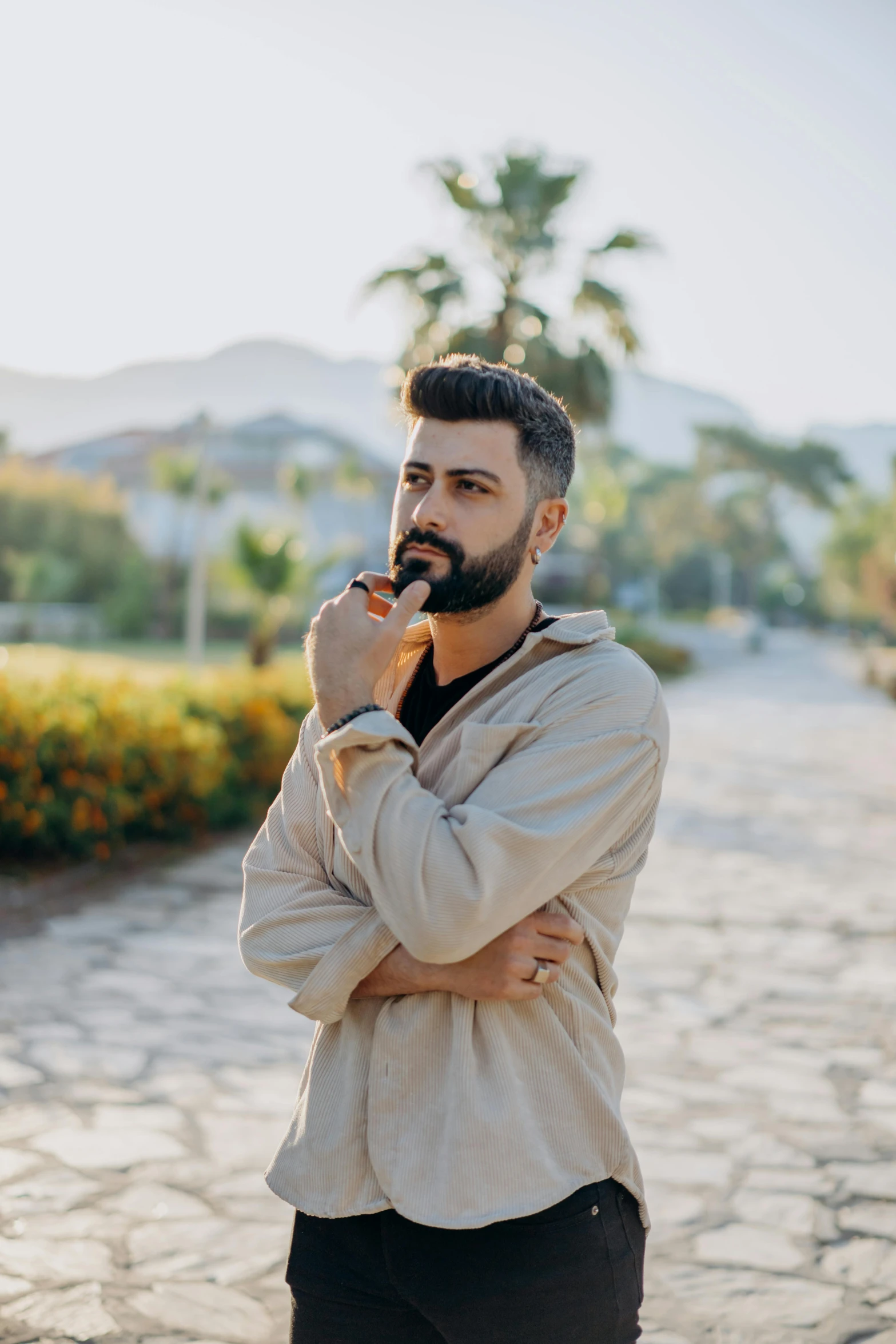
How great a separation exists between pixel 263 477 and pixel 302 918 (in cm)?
5355

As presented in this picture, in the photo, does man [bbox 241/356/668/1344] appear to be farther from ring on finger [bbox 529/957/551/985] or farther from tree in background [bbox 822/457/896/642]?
tree in background [bbox 822/457/896/642]

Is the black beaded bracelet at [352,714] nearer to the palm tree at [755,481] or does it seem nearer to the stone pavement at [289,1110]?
the stone pavement at [289,1110]

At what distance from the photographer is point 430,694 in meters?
2.12

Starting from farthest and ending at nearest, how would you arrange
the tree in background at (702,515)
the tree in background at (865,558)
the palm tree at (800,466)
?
the palm tree at (800,466), the tree in background at (702,515), the tree in background at (865,558)

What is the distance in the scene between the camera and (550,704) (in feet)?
6.01

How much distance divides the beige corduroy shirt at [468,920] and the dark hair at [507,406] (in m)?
0.24

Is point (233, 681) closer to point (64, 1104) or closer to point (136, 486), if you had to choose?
point (64, 1104)

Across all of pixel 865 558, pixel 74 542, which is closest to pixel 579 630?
pixel 74 542

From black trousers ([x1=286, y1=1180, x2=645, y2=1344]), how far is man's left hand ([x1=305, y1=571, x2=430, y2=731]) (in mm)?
748

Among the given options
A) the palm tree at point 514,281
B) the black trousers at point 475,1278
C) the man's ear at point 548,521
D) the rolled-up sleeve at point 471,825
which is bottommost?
the black trousers at point 475,1278

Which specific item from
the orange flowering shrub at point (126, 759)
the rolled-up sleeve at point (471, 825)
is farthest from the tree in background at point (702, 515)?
the rolled-up sleeve at point (471, 825)

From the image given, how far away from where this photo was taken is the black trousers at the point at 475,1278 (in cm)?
177

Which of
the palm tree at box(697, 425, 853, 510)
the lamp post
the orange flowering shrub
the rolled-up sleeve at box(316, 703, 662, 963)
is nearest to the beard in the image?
the rolled-up sleeve at box(316, 703, 662, 963)

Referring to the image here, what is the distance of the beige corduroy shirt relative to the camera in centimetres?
167
